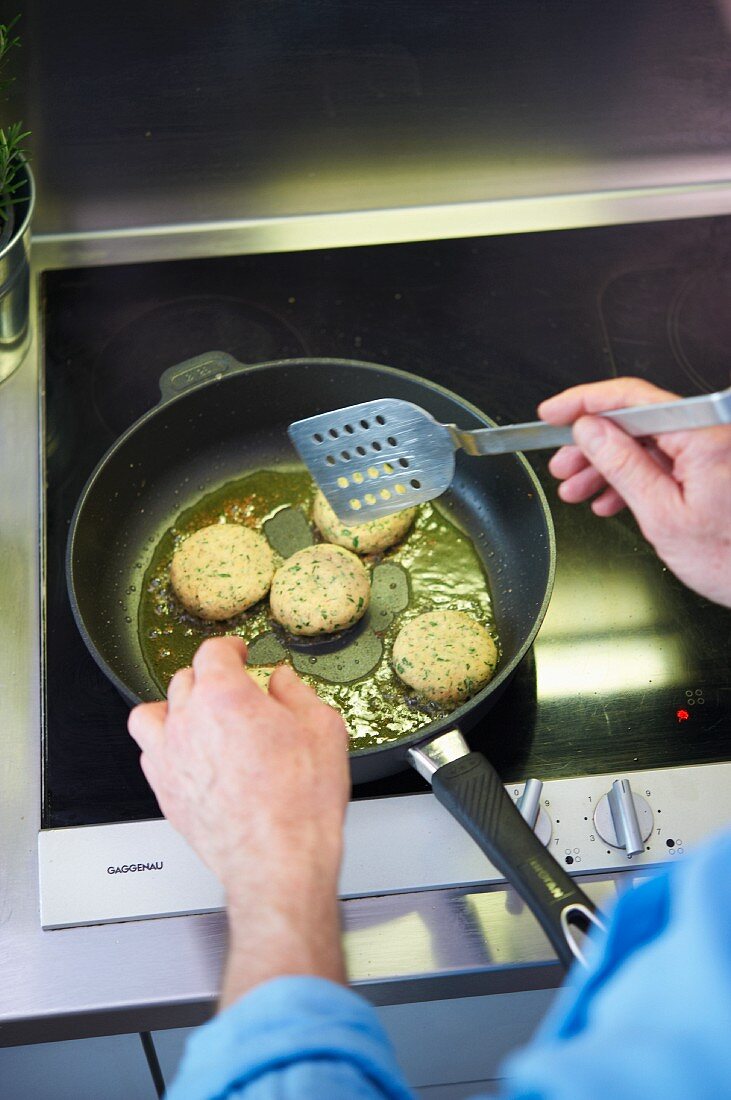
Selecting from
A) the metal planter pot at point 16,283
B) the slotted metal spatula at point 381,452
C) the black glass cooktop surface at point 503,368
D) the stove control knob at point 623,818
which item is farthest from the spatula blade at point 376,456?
the metal planter pot at point 16,283

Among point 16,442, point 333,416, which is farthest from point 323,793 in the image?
point 16,442

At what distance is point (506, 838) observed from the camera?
0.75m

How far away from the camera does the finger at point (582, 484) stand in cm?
90

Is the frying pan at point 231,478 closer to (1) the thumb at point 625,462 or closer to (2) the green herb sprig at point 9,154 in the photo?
(1) the thumb at point 625,462

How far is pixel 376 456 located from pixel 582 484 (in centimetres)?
19

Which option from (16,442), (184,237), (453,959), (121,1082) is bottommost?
(121,1082)

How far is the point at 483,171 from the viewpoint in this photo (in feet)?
4.33

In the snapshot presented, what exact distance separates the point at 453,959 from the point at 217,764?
0.31 meters

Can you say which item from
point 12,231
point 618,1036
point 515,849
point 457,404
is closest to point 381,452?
point 457,404

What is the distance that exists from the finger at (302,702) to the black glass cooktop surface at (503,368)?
0.75 ft

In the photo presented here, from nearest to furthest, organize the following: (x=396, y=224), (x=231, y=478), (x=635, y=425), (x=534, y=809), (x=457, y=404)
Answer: (x=635, y=425) → (x=534, y=809) → (x=457, y=404) → (x=231, y=478) → (x=396, y=224)

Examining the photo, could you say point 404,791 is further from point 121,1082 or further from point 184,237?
point 184,237

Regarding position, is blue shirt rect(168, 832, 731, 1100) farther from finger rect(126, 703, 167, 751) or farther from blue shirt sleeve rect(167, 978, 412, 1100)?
finger rect(126, 703, 167, 751)

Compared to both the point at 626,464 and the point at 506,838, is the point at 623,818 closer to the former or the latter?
the point at 506,838
